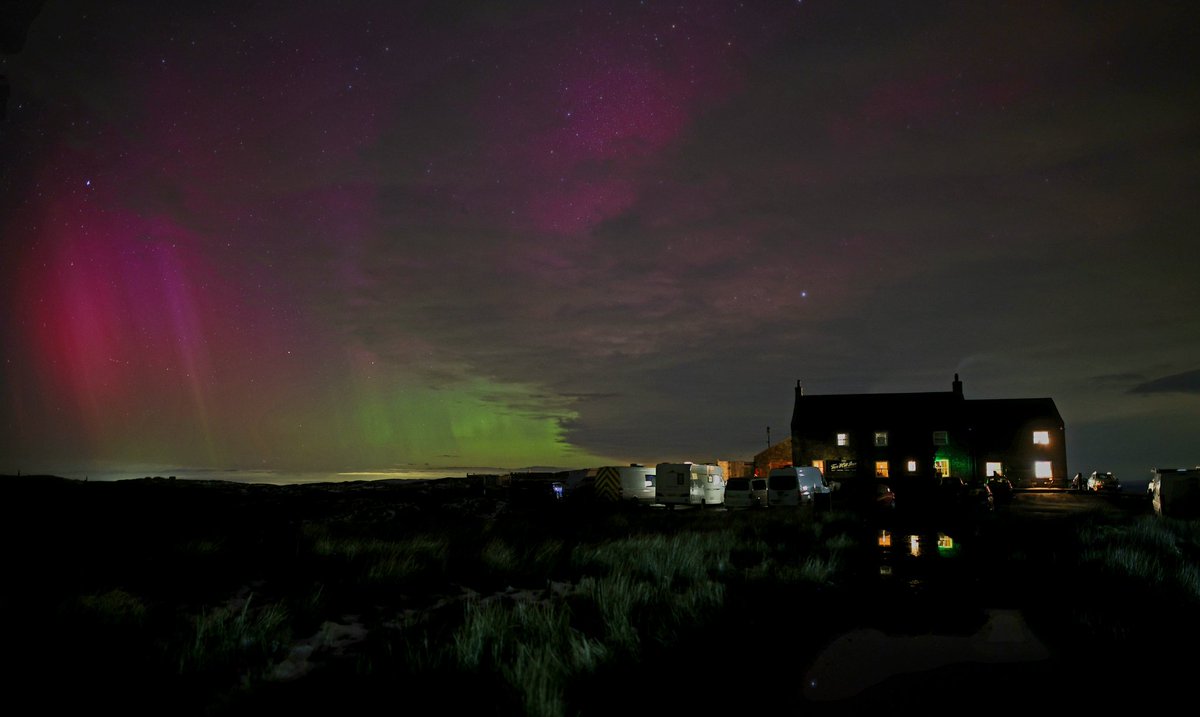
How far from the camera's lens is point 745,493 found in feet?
113

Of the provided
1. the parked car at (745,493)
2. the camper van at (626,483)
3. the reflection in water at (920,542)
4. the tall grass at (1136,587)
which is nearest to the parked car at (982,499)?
the parked car at (745,493)

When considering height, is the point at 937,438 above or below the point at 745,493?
above

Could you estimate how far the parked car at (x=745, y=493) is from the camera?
34.1 meters

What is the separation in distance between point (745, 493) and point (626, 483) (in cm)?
820

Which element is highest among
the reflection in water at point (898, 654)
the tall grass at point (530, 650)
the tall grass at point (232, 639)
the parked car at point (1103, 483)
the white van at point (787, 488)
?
the tall grass at point (232, 639)

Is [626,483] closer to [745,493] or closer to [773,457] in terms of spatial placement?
[745,493]

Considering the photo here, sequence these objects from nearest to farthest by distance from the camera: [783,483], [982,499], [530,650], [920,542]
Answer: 1. [530,650]
2. [920,542]
3. [982,499]
4. [783,483]

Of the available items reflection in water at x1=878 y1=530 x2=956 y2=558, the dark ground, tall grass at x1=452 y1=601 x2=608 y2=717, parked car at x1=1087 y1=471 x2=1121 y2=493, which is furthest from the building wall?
tall grass at x1=452 y1=601 x2=608 y2=717

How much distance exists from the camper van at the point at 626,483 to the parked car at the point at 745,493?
6.14 m

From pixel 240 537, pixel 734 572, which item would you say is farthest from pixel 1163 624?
pixel 240 537

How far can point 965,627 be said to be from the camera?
8.81 meters

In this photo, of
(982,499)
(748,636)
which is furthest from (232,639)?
(982,499)

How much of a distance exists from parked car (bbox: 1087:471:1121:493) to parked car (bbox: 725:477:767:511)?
86.8 ft

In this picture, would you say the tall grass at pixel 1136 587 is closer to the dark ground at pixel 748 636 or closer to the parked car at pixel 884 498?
the dark ground at pixel 748 636
